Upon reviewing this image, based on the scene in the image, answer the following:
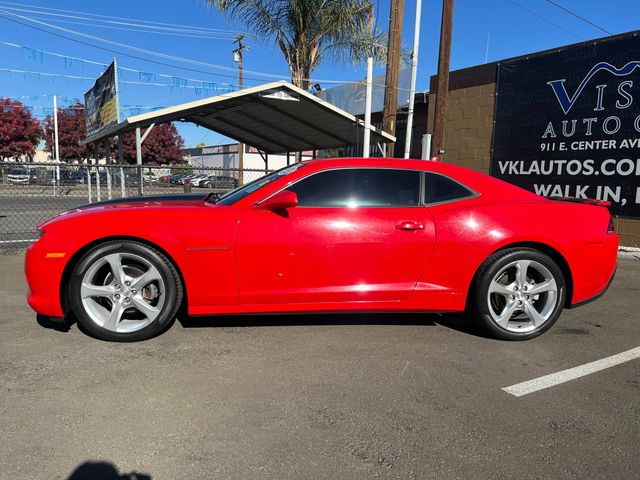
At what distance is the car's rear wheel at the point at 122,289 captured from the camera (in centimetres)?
353

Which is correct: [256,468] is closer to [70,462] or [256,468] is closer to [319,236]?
[70,462]

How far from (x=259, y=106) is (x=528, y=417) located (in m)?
10.6

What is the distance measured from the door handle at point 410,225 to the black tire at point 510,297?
2.04 ft

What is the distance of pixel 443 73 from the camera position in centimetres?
988

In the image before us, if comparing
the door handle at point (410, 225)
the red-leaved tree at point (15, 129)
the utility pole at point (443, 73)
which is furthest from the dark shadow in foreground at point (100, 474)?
the red-leaved tree at point (15, 129)

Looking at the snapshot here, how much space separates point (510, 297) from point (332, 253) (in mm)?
1537

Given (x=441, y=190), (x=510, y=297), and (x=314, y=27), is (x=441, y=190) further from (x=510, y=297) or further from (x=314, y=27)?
(x=314, y=27)

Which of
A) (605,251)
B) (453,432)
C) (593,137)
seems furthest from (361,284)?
(593,137)

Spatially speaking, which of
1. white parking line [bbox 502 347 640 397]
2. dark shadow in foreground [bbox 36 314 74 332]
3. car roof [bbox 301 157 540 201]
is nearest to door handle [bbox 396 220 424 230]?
car roof [bbox 301 157 540 201]

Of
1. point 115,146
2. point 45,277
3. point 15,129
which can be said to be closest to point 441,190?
point 45,277

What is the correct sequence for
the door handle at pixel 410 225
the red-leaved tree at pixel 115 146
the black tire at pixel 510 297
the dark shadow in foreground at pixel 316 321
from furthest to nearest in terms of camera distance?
the red-leaved tree at pixel 115 146 → the dark shadow in foreground at pixel 316 321 → the black tire at pixel 510 297 → the door handle at pixel 410 225

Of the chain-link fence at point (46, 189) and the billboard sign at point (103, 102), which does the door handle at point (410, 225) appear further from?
the billboard sign at point (103, 102)

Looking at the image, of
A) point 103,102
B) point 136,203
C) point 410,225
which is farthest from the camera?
point 103,102

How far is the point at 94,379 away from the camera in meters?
3.03
